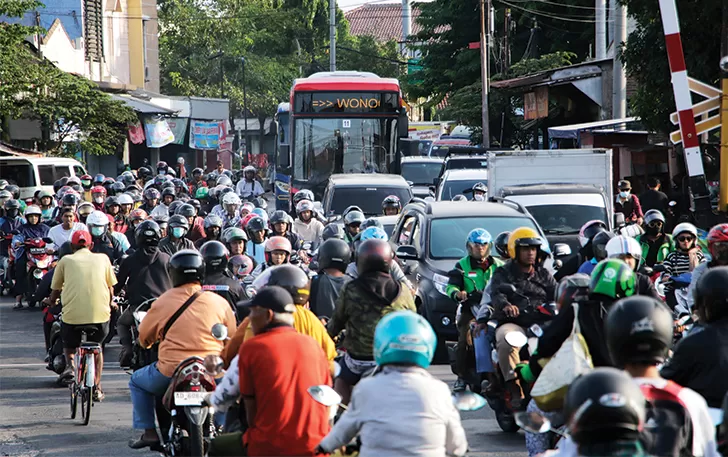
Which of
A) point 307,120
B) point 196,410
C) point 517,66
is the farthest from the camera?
point 517,66

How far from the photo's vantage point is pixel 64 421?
1050 centimetres

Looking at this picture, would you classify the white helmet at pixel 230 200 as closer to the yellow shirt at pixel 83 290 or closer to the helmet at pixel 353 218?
the helmet at pixel 353 218

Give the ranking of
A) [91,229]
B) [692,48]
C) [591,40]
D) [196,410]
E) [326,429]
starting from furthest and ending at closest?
[591,40], [692,48], [91,229], [196,410], [326,429]

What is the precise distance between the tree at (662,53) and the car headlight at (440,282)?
28.3ft

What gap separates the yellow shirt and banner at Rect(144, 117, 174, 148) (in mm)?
37747

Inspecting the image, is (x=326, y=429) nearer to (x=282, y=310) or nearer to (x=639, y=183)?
(x=282, y=310)

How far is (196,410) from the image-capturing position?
750cm

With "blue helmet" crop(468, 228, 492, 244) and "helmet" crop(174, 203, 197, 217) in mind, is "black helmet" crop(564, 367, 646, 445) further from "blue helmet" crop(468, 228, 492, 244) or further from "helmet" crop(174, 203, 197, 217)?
"helmet" crop(174, 203, 197, 217)

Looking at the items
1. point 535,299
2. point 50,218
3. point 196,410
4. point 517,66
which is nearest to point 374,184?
point 50,218

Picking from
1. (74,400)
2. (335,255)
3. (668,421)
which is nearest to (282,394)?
(668,421)

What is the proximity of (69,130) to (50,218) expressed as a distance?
14.1 meters

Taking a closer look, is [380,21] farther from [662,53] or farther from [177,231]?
[177,231]

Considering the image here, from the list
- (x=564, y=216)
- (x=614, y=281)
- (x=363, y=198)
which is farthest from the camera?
(x=363, y=198)

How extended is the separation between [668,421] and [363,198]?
1652cm
